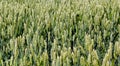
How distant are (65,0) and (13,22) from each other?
149cm

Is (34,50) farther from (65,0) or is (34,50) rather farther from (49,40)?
(65,0)

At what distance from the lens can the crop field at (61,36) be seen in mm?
2244

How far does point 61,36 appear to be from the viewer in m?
3.00

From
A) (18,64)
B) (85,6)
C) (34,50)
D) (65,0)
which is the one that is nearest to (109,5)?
(85,6)

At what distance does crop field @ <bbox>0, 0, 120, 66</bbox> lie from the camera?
224cm

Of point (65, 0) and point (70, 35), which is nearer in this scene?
point (70, 35)

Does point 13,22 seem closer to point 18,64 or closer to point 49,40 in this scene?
point 49,40

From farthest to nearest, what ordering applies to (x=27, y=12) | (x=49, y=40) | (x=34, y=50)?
(x=27, y=12)
(x=49, y=40)
(x=34, y=50)

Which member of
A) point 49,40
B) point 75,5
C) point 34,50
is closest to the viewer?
point 34,50

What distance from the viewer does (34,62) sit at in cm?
232

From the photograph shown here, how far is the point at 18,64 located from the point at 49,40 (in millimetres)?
707

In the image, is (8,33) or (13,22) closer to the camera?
(8,33)

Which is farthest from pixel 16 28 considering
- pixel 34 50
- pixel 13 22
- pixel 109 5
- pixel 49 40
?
pixel 109 5

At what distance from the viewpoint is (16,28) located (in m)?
3.36
